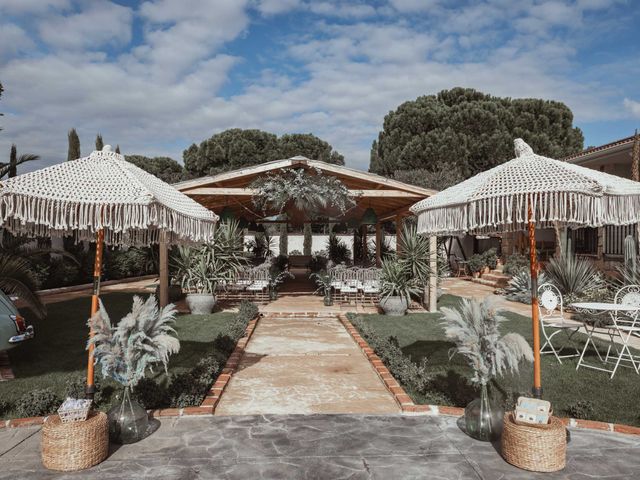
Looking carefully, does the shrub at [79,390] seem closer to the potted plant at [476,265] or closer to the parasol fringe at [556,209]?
the parasol fringe at [556,209]

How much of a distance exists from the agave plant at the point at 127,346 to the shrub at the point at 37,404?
104cm

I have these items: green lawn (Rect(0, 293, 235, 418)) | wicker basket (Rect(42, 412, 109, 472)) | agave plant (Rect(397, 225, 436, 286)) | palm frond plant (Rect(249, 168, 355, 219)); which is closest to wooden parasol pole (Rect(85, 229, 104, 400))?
wicker basket (Rect(42, 412, 109, 472))

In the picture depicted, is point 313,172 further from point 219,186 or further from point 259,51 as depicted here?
Answer: point 259,51

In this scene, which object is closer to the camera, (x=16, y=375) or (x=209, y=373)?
(x=209, y=373)

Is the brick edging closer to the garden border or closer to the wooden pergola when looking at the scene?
the garden border

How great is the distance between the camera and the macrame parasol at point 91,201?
3.72m

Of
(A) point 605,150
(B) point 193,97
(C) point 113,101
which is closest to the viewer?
(A) point 605,150

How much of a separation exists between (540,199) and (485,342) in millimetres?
1317

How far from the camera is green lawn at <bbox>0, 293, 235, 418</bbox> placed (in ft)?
18.9

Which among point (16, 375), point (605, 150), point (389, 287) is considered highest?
point (605, 150)

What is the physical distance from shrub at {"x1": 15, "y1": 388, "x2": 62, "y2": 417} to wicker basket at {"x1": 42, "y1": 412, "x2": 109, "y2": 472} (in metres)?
1.24

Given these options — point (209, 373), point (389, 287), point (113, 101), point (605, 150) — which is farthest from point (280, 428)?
point (113, 101)

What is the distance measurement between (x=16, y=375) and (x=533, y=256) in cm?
648

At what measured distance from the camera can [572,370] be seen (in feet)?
20.8
